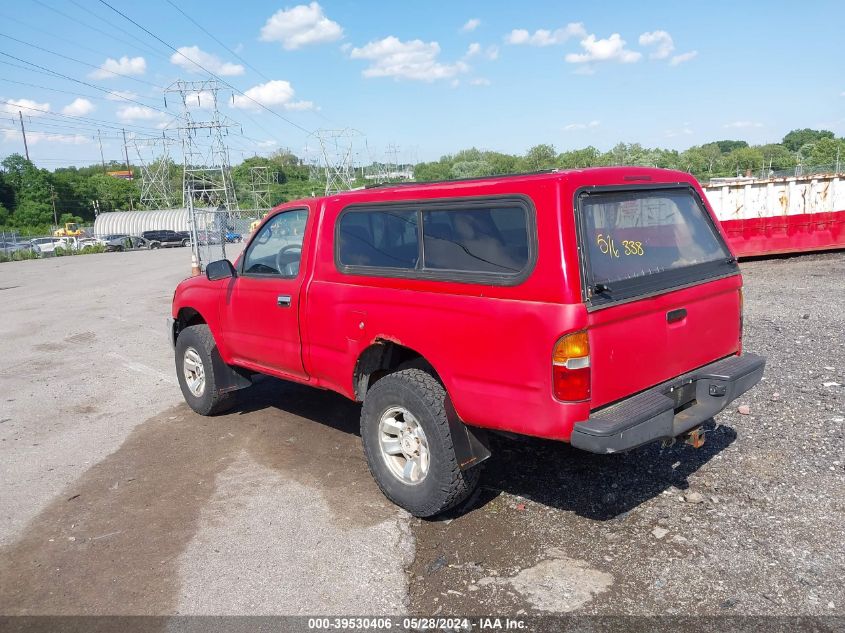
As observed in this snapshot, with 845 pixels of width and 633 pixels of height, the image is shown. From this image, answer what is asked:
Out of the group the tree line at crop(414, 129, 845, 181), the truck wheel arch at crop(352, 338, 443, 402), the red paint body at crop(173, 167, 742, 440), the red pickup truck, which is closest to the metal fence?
the red paint body at crop(173, 167, 742, 440)

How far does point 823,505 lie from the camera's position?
3.94 metres

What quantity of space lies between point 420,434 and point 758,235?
46.6ft

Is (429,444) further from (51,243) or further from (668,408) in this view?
(51,243)

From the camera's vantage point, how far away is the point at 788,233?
50.2ft

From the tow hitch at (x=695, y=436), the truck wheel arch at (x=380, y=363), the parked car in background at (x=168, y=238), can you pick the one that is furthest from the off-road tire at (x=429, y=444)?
the parked car in background at (x=168, y=238)

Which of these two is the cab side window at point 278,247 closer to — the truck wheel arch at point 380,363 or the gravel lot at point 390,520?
the truck wheel arch at point 380,363

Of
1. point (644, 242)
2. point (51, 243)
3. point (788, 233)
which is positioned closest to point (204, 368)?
point (644, 242)

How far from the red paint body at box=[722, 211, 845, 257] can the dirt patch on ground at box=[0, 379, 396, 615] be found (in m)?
12.5

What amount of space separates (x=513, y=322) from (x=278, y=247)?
8.41 feet

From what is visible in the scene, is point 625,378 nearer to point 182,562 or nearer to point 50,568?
point 182,562

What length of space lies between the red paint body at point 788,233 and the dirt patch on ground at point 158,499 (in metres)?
12.5

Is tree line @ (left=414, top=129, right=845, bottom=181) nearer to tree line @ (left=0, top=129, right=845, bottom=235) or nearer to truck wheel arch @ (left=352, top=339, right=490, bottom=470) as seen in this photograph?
tree line @ (left=0, top=129, right=845, bottom=235)

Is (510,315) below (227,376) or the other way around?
the other way around

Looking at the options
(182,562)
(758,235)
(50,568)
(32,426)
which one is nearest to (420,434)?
(182,562)
